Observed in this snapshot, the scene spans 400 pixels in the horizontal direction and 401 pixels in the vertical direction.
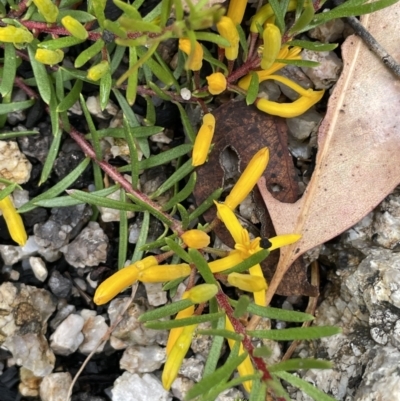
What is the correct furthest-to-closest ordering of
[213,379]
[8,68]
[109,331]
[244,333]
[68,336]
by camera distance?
[68,336] < [109,331] < [8,68] < [244,333] < [213,379]

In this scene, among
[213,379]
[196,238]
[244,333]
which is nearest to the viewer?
[213,379]

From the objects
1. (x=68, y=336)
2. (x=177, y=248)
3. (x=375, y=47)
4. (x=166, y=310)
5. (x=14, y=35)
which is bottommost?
(x=68, y=336)

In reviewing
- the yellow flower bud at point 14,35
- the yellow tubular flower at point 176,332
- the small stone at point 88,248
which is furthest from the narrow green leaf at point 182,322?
the yellow flower bud at point 14,35

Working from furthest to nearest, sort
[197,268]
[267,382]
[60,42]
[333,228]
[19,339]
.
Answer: [19,339]
[333,228]
[60,42]
[197,268]
[267,382]

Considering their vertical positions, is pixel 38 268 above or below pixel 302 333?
below

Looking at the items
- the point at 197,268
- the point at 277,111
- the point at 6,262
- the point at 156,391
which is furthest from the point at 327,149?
the point at 6,262

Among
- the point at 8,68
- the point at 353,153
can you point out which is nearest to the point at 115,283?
the point at 8,68

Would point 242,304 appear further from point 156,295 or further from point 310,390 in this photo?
point 156,295

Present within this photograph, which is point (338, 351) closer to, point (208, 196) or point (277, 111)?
point (208, 196)
